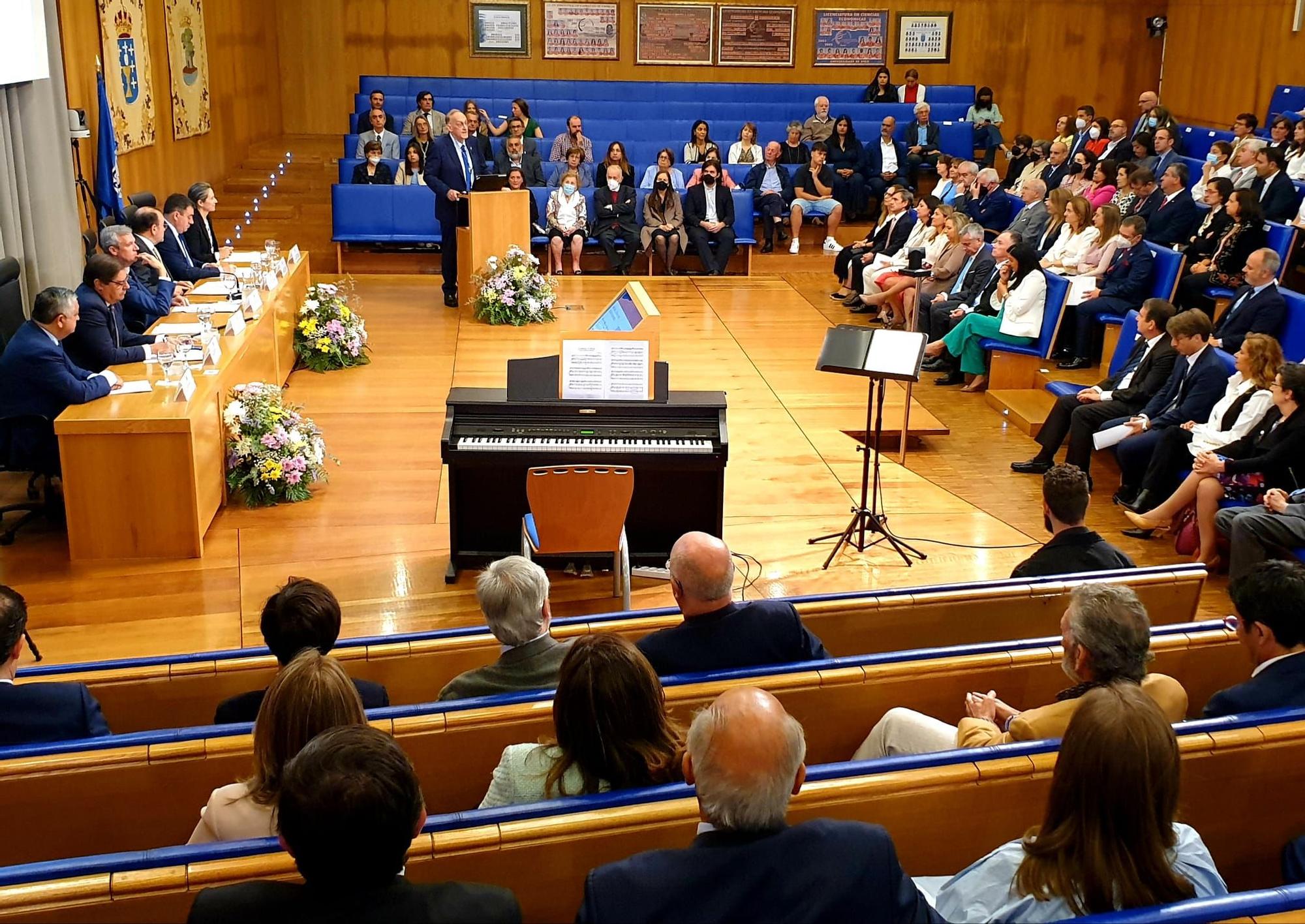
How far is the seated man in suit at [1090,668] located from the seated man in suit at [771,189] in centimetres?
969

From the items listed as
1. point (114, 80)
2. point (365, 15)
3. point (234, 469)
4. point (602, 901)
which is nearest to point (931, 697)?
point (602, 901)

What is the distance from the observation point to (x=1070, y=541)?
12.9ft

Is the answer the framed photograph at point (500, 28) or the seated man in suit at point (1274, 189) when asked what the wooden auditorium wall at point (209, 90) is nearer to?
the framed photograph at point (500, 28)

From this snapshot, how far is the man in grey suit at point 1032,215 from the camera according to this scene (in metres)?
9.57

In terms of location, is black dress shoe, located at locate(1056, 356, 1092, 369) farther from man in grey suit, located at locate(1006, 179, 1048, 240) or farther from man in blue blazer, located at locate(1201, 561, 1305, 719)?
man in blue blazer, located at locate(1201, 561, 1305, 719)

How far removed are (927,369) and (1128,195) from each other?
7.97 ft

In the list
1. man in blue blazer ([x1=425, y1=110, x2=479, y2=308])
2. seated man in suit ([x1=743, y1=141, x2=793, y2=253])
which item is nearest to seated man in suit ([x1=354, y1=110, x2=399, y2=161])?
man in blue blazer ([x1=425, y1=110, x2=479, y2=308])

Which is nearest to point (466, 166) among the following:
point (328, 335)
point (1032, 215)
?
point (328, 335)

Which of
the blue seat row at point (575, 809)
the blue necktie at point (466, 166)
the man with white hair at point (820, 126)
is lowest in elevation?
the blue seat row at point (575, 809)

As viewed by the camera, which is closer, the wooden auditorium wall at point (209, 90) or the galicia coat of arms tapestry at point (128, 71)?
the wooden auditorium wall at point (209, 90)

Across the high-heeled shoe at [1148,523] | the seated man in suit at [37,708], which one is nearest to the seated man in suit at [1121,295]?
the high-heeled shoe at [1148,523]

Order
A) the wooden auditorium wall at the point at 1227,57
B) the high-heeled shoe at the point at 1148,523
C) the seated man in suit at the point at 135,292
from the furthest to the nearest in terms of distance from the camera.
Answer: the wooden auditorium wall at the point at 1227,57 < the seated man in suit at the point at 135,292 < the high-heeled shoe at the point at 1148,523

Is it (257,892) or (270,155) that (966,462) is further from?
(270,155)

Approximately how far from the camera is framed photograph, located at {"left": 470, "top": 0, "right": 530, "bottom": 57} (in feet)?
49.0
